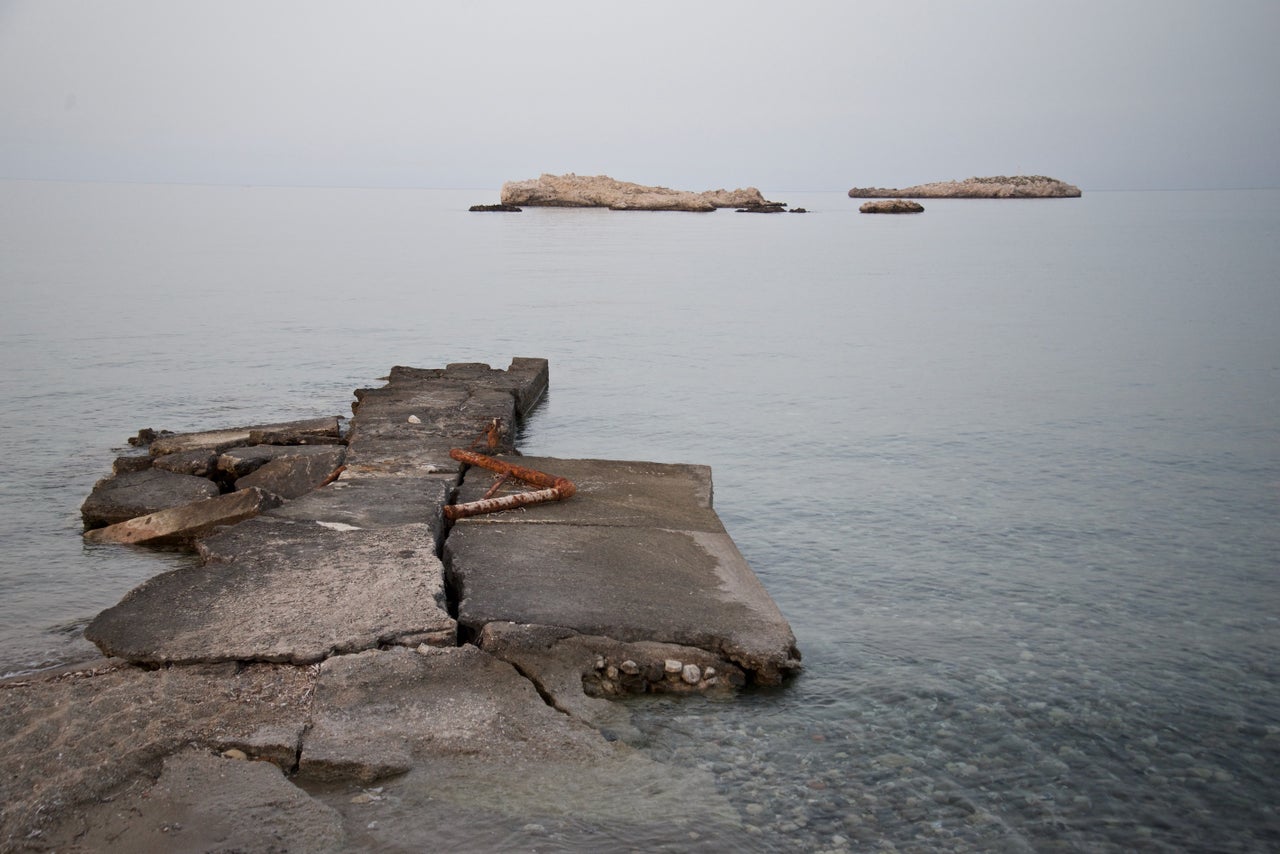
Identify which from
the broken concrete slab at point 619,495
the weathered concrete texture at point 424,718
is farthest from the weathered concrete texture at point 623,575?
the weathered concrete texture at point 424,718

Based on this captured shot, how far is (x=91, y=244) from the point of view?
98.2 ft

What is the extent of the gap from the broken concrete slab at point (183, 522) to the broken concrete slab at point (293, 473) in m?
0.63

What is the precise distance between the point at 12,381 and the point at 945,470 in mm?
8545

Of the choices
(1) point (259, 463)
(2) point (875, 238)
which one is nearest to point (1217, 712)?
(1) point (259, 463)

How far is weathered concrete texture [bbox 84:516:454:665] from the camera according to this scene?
3.83 meters

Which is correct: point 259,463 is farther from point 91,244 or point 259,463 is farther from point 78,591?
point 91,244

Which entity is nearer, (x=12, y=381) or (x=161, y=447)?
(x=161, y=447)

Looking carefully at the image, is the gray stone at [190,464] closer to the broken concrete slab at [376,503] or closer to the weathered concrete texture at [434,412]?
the weathered concrete texture at [434,412]

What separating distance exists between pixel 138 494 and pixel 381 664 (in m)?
3.38

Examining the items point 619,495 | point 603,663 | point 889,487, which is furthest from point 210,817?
point 889,487

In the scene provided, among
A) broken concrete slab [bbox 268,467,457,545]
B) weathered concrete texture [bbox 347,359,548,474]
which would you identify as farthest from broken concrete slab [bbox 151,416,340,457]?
broken concrete slab [bbox 268,467,457,545]

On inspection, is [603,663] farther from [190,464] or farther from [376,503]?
[190,464]

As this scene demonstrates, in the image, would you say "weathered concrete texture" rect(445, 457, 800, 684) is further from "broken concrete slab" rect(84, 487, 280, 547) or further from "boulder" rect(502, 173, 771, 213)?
"boulder" rect(502, 173, 771, 213)

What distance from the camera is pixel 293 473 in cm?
675
